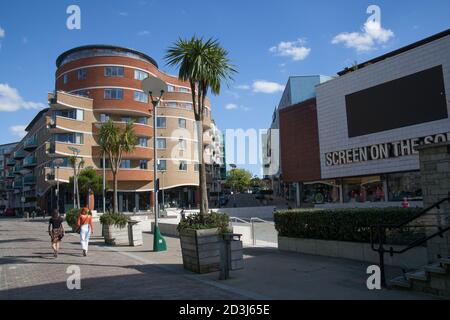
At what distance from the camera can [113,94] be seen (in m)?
56.7

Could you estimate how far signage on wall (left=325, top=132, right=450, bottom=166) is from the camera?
29.3m

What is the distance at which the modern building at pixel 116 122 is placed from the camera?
53.4 meters

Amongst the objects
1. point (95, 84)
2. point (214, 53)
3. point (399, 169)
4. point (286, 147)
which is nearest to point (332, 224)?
point (214, 53)

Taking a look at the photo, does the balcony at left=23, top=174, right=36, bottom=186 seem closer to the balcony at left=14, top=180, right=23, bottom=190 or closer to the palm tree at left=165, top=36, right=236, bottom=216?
the balcony at left=14, top=180, right=23, bottom=190

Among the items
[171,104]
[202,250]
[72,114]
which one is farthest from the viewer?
[171,104]

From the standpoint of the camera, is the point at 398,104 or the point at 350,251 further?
the point at 398,104

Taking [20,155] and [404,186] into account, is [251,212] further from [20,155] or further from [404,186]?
[20,155]

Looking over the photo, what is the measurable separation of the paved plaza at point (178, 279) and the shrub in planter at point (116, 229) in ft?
12.4

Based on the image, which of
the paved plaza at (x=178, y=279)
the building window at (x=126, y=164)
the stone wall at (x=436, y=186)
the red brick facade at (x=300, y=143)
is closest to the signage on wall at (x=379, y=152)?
the red brick facade at (x=300, y=143)

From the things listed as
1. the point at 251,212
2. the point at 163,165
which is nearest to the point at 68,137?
the point at 163,165

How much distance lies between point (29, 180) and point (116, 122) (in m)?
22.6

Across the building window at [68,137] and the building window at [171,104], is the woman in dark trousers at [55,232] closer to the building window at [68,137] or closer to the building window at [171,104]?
the building window at [68,137]

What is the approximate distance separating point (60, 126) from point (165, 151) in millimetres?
15480
